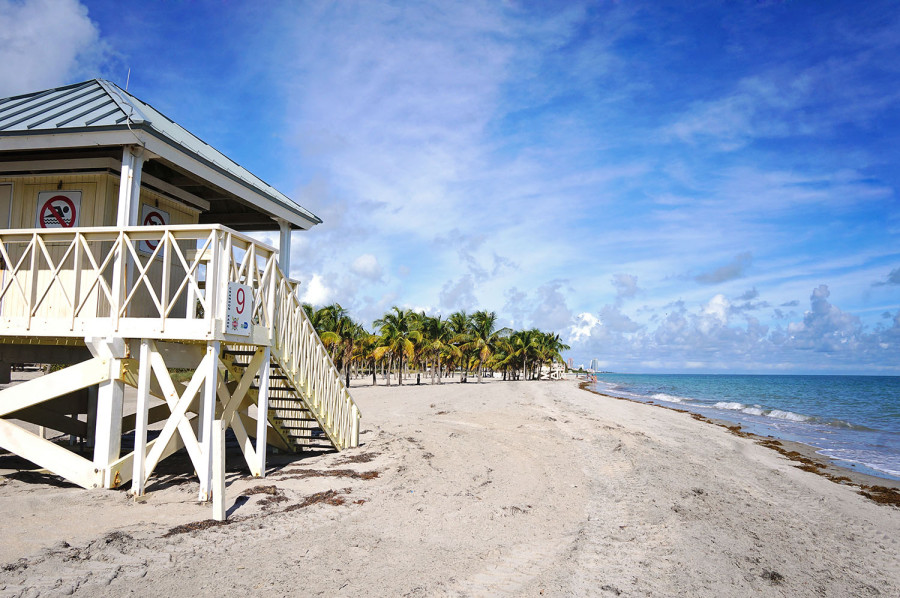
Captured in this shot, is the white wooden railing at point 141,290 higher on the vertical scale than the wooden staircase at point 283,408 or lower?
higher

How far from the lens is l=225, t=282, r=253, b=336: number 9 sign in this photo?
288 inches

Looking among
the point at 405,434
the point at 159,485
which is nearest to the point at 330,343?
the point at 405,434

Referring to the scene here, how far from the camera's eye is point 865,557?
721cm

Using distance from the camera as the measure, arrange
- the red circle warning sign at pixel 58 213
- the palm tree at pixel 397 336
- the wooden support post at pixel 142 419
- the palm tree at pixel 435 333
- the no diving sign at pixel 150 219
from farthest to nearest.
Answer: the palm tree at pixel 435 333, the palm tree at pixel 397 336, the no diving sign at pixel 150 219, the red circle warning sign at pixel 58 213, the wooden support post at pixel 142 419

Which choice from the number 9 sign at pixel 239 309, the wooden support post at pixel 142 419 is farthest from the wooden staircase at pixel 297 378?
the wooden support post at pixel 142 419

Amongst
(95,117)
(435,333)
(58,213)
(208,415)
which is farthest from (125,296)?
(435,333)

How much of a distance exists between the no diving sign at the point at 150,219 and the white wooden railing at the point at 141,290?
3 cm

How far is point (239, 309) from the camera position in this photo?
7547 mm

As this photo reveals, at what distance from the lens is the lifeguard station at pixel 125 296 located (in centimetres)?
746

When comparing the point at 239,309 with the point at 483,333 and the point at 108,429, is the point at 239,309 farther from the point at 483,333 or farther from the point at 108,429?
the point at 483,333

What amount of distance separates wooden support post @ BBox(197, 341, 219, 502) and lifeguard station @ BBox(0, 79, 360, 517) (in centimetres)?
2

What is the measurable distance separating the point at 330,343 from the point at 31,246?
114 feet

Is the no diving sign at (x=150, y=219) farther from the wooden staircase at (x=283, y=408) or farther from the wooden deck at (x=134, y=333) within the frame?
the wooden staircase at (x=283, y=408)

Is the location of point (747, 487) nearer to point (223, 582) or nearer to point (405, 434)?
point (405, 434)
